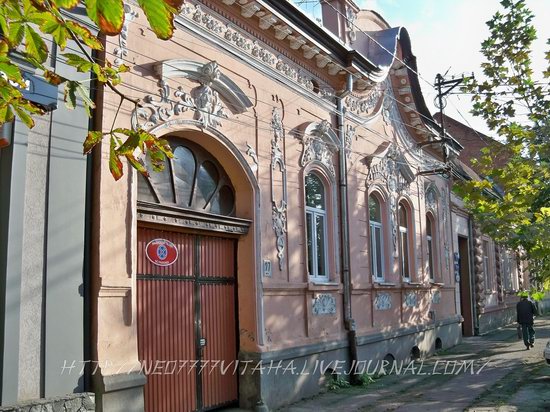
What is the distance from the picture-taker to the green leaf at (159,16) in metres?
2.26

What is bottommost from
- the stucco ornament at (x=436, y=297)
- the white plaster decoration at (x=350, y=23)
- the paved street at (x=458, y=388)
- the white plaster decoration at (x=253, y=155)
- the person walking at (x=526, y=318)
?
the paved street at (x=458, y=388)

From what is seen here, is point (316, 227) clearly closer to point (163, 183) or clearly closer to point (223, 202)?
point (223, 202)

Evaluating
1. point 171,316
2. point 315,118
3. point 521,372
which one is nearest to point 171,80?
point 171,316

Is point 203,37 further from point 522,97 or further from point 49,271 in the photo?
point 522,97

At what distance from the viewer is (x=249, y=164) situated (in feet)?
29.9

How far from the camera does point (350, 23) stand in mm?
12969

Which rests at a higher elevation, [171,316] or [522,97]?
[522,97]

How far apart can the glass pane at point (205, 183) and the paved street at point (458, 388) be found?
11.3 ft

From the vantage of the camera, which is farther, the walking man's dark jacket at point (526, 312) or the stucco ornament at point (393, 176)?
the walking man's dark jacket at point (526, 312)

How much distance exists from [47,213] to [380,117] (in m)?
9.64

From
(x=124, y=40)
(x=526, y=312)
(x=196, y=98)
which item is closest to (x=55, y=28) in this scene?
(x=124, y=40)

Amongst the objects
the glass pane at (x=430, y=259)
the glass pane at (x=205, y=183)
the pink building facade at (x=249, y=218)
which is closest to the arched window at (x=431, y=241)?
the glass pane at (x=430, y=259)

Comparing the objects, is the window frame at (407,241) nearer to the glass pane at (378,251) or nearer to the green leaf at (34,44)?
the glass pane at (378,251)

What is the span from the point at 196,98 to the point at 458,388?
708 centimetres
